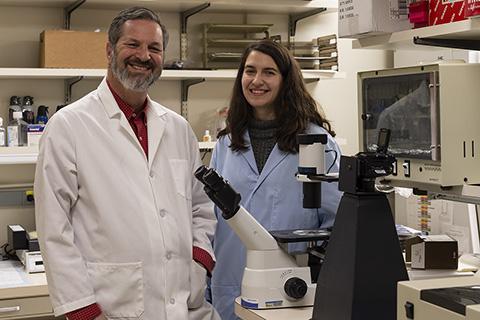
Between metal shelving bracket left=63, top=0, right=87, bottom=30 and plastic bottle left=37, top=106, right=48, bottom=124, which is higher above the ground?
metal shelving bracket left=63, top=0, right=87, bottom=30

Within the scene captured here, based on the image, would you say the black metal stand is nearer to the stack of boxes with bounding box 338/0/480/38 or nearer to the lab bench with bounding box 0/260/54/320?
the stack of boxes with bounding box 338/0/480/38

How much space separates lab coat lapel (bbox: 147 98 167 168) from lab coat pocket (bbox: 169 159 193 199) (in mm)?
69

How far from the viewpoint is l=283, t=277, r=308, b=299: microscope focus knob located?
211cm

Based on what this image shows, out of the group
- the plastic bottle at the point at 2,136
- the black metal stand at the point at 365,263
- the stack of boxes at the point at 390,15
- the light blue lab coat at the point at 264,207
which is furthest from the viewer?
the plastic bottle at the point at 2,136

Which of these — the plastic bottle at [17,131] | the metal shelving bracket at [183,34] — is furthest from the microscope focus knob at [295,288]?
the metal shelving bracket at [183,34]

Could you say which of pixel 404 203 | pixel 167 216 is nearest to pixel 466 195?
pixel 167 216

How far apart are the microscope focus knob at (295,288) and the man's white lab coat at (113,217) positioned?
0.92 ft

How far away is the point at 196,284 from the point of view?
2217 millimetres

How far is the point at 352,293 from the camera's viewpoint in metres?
1.84

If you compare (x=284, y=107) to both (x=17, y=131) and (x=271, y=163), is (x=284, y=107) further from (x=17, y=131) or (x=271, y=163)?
(x=17, y=131)

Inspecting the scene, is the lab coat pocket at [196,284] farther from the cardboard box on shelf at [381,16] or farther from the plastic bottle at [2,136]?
the plastic bottle at [2,136]

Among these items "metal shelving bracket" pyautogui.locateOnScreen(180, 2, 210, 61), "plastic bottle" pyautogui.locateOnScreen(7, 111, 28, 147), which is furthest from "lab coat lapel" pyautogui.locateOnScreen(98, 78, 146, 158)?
"metal shelving bracket" pyautogui.locateOnScreen(180, 2, 210, 61)

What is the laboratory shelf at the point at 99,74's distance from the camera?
3.23 m

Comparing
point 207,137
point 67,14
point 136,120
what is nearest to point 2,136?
point 67,14
